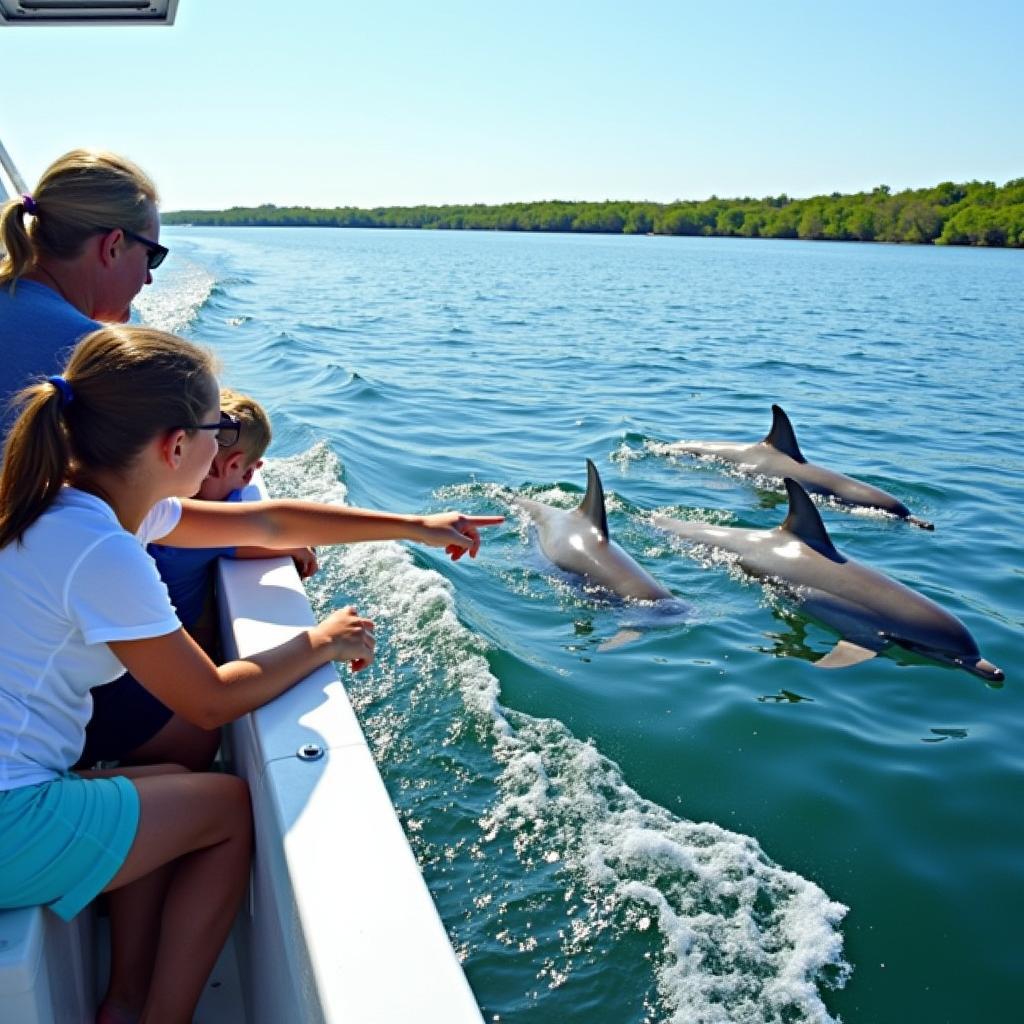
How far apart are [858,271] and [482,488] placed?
157ft

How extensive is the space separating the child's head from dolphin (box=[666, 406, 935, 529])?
22.3 feet

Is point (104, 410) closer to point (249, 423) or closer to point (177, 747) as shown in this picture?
point (177, 747)

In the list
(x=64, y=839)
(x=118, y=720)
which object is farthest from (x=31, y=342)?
(x=64, y=839)

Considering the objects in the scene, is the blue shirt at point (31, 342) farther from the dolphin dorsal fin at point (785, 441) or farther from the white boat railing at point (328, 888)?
the dolphin dorsal fin at point (785, 441)

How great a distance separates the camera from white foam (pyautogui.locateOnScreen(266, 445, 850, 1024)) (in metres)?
3.72

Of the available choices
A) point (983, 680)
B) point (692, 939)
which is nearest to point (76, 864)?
point (692, 939)

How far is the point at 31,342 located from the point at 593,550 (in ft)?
17.8

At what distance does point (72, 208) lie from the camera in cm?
335

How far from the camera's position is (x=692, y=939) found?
12.9ft

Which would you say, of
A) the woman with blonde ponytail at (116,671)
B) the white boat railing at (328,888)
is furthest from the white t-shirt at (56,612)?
the white boat railing at (328,888)

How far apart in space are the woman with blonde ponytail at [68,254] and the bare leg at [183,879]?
1.33 metres

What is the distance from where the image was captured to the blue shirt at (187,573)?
3627mm

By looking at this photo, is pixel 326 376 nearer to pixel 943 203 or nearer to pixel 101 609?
pixel 101 609

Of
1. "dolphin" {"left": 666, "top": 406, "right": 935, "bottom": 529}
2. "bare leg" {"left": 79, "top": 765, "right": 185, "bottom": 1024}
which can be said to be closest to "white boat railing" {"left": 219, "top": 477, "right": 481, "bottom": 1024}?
"bare leg" {"left": 79, "top": 765, "right": 185, "bottom": 1024}
